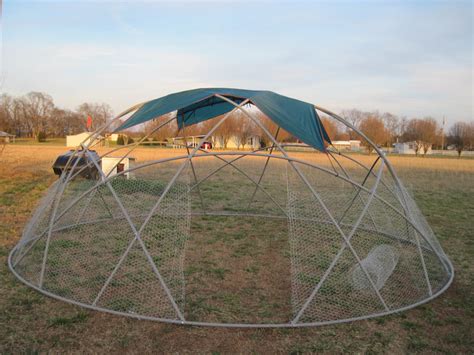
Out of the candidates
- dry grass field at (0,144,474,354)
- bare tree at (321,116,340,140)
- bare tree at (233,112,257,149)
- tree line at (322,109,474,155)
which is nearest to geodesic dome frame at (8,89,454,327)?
dry grass field at (0,144,474,354)

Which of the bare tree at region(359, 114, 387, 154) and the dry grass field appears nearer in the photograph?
the dry grass field

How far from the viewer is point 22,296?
17.1 ft

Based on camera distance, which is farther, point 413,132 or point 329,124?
point 413,132

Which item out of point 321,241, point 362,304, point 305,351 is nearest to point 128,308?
point 305,351

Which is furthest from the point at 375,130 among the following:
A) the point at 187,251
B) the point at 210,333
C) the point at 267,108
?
the point at 210,333

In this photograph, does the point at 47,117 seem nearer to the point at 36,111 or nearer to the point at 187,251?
the point at 36,111

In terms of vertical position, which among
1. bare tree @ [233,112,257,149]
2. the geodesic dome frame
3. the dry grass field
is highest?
bare tree @ [233,112,257,149]

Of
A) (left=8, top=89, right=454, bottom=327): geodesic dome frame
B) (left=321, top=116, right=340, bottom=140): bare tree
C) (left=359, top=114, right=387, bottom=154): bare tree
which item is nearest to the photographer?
(left=8, top=89, right=454, bottom=327): geodesic dome frame

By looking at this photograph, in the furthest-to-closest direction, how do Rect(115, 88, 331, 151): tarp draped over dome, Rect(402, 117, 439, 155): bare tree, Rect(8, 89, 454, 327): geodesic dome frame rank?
Rect(402, 117, 439, 155): bare tree < Rect(115, 88, 331, 151): tarp draped over dome < Rect(8, 89, 454, 327): geodesic dome frame

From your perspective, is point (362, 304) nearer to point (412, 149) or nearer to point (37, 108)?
point (412, 149)

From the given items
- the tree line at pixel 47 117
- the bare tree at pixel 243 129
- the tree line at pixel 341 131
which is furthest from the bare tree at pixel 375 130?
the tree line at pixel 47 117

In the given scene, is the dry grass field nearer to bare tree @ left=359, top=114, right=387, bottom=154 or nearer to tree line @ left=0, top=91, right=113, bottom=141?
bare tree @ left=359, top=114, right=387, bottom=154

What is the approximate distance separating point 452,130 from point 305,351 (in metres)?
92.9

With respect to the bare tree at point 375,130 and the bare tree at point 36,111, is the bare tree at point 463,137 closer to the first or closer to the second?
the bare tree at point 375,130
